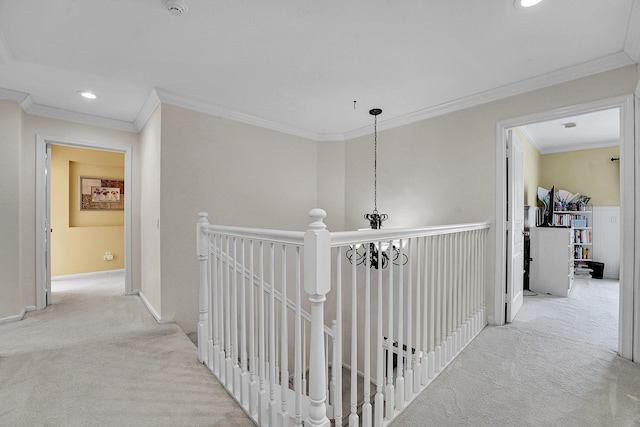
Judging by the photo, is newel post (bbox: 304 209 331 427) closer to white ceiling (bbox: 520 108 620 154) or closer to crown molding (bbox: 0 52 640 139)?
crown molding (bbox: 0 52 640 139)

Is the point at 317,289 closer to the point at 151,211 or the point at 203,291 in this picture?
the point at 203,291

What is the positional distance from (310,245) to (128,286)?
3.67 m

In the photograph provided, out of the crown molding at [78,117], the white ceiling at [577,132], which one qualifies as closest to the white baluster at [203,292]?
the crown molding at [78,117]

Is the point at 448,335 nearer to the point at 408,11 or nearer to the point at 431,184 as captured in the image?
the point at 431,184

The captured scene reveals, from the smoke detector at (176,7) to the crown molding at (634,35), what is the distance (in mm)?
2530

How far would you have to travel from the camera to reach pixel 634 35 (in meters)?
1.89

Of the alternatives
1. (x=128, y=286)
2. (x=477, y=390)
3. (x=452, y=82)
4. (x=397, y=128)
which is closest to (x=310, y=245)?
(x=477, y=390)

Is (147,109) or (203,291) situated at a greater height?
(147,109)

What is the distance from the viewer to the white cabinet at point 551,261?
3842 millimetres

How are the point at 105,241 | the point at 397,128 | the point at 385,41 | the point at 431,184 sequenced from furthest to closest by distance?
the point at 105,241, the point at 397,128, the point at 431,184, the point at 385,41

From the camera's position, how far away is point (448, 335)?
210 centimetres

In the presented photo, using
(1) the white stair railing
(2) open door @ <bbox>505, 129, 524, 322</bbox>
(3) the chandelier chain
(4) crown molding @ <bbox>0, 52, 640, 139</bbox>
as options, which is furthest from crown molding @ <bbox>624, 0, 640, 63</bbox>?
(3) the chandelier chain

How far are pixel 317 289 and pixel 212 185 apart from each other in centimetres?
243

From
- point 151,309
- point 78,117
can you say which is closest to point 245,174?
point 151,309
